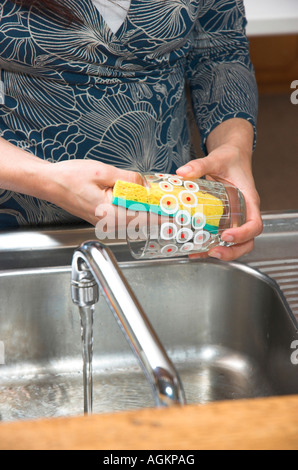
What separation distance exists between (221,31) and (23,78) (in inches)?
12.9

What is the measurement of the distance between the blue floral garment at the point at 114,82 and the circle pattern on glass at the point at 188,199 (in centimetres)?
27

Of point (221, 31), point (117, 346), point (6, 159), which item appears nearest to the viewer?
point (6, 159)

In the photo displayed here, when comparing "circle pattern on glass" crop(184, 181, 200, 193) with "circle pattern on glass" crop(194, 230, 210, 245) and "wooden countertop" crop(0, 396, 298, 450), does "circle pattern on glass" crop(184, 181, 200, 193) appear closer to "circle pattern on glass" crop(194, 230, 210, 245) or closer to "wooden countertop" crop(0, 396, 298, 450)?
"circle pattern on glass" crop(194, 230, 210, 245)

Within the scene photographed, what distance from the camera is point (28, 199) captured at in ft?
2.91

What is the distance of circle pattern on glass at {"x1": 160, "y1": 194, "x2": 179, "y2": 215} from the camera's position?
63 cm

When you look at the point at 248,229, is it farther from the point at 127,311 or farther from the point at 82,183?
the point at 127,311

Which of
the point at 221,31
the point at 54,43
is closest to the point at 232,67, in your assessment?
the point at 221,31

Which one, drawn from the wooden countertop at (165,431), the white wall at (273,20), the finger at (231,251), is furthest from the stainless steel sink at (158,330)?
the white wall at (273,20)

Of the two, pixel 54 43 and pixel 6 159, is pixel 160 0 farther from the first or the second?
pixel 6 159

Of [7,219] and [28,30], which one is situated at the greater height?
[28,30]

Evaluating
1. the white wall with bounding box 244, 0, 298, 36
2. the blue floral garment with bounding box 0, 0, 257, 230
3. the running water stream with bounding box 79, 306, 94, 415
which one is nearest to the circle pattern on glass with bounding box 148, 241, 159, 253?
the running water stream with bounding box 79, 306, 94, 415

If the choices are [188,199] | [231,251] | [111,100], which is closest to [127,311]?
[188,199]

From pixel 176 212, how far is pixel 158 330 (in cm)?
27

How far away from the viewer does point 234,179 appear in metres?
0.81
